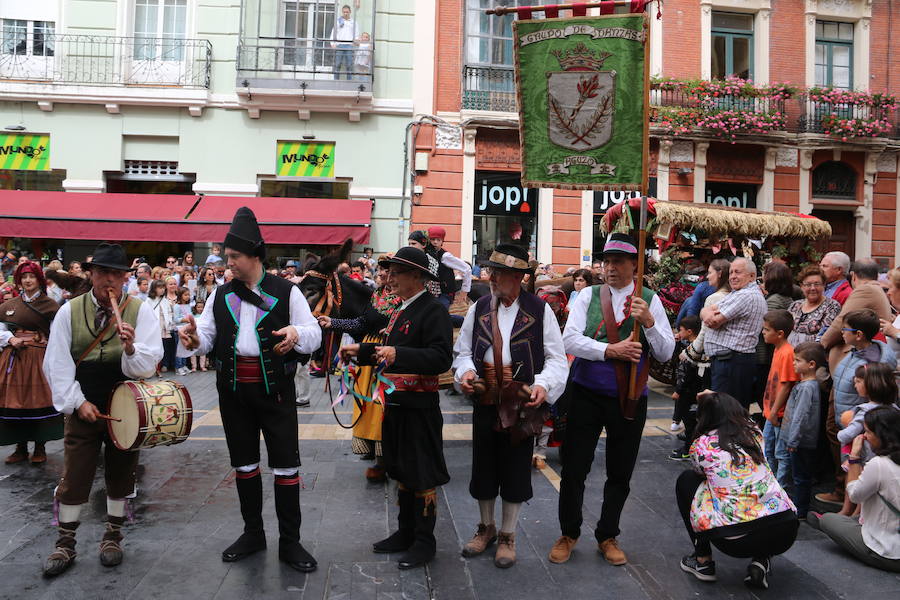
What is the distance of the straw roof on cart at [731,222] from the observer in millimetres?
11703

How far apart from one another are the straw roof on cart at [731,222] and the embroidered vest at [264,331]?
7999 millimetres

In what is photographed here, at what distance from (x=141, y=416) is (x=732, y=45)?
19185 millimetres

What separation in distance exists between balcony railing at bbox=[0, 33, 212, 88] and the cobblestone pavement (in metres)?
13.2

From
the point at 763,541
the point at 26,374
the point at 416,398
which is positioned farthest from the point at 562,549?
the point at 26,374

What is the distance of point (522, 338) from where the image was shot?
4566mm

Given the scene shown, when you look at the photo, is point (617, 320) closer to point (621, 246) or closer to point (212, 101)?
point (621, 246)

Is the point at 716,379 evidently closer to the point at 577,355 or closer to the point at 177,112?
the point at 577,355

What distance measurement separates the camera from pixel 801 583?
4.38 meters

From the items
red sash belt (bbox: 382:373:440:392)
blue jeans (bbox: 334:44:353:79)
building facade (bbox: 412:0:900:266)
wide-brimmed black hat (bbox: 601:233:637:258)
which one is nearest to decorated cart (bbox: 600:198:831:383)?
building facade (bbox: 412:0:900:266)

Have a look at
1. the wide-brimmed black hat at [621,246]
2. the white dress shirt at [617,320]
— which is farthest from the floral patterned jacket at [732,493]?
the wide-brimmed black hat at [621,246]

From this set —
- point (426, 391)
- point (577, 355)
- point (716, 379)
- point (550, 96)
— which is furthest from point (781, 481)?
point (550, 96)

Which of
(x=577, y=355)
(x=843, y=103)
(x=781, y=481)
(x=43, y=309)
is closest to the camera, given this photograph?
(x=577, y=355)

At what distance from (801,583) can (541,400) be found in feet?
6.39

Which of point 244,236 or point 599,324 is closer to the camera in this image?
point 244,236
